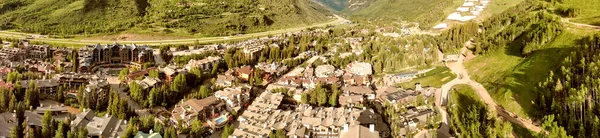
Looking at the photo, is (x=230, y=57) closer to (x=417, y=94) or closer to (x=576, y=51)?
(x=417, y=94)

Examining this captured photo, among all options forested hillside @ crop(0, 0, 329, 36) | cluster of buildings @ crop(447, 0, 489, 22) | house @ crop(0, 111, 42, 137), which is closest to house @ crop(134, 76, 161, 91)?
house @ crop(0, 111, 42, 137)

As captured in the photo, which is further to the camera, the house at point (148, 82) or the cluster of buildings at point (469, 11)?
the cluster of buildings at point (469, 11)

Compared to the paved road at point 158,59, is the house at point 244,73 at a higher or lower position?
lower

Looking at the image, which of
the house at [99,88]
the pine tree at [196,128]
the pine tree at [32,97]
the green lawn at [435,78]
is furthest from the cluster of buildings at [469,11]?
the pine tree at [32,97]

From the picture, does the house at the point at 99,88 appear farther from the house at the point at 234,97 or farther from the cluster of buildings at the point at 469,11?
the cluster of buildings at the point at 469,11

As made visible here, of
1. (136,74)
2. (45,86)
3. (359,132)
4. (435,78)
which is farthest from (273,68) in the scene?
(359,132)

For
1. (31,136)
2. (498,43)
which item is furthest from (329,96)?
(31,136)
